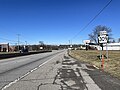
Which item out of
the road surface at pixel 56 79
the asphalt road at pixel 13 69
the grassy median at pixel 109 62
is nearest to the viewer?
the road surface at pixel 56 79

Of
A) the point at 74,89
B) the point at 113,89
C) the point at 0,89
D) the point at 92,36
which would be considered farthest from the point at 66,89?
the point at 92,36

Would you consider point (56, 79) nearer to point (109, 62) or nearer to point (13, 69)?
point (13, 69)

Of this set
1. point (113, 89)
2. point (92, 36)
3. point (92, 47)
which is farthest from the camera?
point (92, 47)

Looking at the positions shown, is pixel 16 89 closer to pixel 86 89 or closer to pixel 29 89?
pixel 29 89

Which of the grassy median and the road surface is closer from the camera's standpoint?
the road surface

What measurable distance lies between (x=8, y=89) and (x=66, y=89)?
229 cm

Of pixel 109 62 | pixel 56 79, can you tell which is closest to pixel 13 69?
pixel 56 79

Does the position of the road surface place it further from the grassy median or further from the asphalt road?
the grassy median

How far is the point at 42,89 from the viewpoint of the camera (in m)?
8.82

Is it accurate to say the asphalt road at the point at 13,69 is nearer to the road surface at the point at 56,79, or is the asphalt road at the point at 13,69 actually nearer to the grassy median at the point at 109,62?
the road surface at the point at 56,79

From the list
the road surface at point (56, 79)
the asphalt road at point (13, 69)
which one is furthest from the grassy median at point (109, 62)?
the asphalt road at point (13, 69)

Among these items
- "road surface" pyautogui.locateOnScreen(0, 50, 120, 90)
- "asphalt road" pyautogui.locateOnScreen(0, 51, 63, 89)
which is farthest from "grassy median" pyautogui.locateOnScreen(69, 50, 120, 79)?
"asphalt road" pyautogui.locateOnScreen(0, 51, 63, 89)

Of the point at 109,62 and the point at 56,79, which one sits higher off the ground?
the point at 109,62

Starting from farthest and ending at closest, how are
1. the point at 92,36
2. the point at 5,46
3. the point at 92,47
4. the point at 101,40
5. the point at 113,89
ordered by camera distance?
the point at 92,47
the point at 5,46
the point at 92,36
the point at 101,40
the point at 113,89
